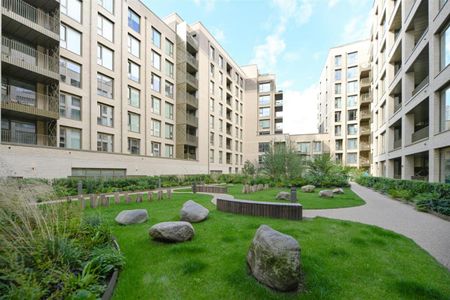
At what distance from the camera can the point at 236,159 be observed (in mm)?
48781

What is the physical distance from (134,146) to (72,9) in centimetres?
1401

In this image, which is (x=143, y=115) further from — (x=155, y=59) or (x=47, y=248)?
(x=47, y=248)

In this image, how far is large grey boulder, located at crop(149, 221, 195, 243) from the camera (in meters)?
5.73

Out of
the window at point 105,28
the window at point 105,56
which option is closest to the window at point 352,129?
the window at point 105,56

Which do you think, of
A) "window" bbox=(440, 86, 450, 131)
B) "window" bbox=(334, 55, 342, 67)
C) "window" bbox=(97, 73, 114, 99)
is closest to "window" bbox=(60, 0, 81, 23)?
"window" bbox=(97, 73, 114, 99)

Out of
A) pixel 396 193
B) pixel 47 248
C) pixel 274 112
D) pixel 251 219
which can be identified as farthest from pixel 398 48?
pixel 274 112

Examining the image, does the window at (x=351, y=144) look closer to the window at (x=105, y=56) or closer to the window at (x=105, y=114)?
the window at (x=105, y=114)

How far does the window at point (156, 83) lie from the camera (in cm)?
2889

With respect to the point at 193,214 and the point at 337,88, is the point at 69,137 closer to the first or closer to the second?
the point at 193,214

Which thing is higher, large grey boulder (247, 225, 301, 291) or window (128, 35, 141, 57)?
window (128, 35, 141, 57)

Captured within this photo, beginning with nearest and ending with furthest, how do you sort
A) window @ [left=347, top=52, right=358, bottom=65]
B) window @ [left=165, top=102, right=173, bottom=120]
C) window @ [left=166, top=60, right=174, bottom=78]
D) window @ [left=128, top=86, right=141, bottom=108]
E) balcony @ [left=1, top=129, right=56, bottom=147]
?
balcony @ [left=1, top=129, right=56, bottom=147]
window @ [left=128, top=86, right=141, bottom=108]
window @ [left=165, top=102, right=173, bottom=120]
window @ [left=166, top=60, right=174, bottom=78]
window @ [left=347, top=52, right=358, bottom=65]

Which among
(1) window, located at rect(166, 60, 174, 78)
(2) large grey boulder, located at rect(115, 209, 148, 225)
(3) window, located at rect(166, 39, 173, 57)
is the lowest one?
(2) large grey boulder, located at rect(115, 209, 148, 225)

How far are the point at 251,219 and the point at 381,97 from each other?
88.6 feet

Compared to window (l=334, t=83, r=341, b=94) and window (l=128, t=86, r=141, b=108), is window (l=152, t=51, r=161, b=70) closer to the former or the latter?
window (l=128, t=86, r=141, b=108)
